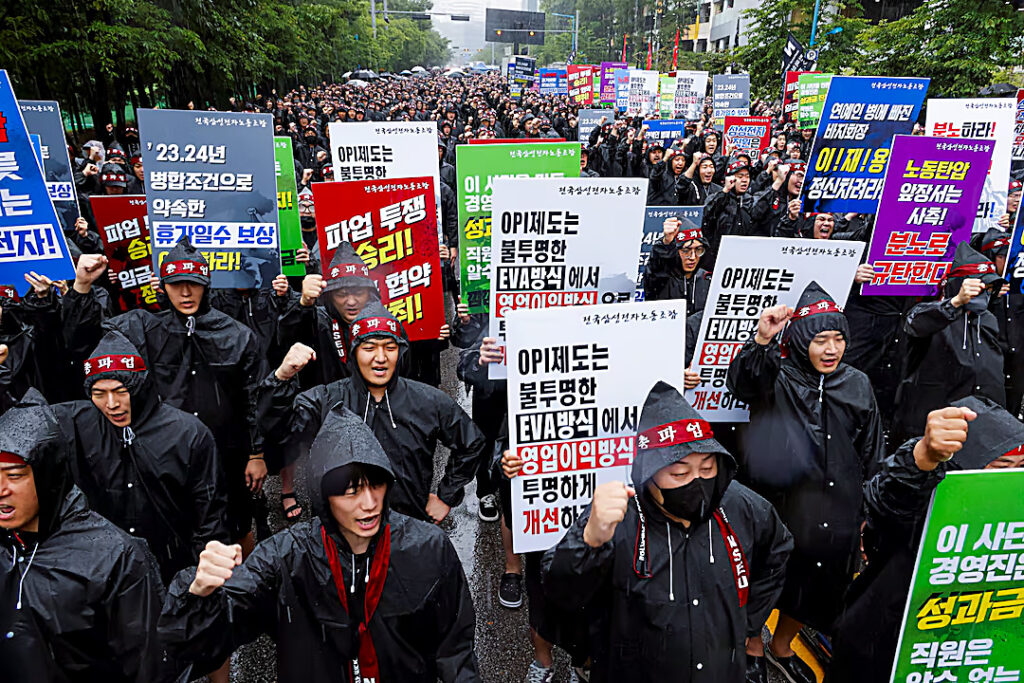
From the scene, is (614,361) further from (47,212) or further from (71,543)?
(47,212)

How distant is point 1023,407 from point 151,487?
6.91 metres

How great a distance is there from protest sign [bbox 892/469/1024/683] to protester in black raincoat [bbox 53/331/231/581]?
3.16m

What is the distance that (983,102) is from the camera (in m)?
7.34

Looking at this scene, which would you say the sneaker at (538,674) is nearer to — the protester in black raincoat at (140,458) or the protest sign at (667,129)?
the protester in black raincoat at (140,458)

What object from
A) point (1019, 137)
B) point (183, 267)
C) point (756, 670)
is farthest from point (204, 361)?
point (1019, 137)

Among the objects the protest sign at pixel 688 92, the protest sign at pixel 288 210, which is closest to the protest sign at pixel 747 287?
the protest sign at pixel 288 210

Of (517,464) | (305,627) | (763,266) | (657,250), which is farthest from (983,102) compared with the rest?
(305,627)

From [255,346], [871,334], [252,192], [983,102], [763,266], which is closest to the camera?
[763,266]

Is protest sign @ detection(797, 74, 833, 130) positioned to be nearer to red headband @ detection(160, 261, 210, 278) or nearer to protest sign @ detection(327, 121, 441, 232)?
protest sign @ detection(327, 121, 441, 232)

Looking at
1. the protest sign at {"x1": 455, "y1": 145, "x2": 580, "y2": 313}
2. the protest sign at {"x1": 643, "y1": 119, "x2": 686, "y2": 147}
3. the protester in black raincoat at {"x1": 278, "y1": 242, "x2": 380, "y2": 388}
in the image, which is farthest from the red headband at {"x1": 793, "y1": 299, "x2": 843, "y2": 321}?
the protest sign at {"x1": 643, "y1": 119, "x2": 686, "y2": 147}

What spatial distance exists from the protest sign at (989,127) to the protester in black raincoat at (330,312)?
5.97 metres

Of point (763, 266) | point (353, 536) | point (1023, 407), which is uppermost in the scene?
point (763, 266)

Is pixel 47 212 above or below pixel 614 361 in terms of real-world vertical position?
above

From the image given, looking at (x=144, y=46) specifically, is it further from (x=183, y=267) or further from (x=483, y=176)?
(x=183, y=267)
